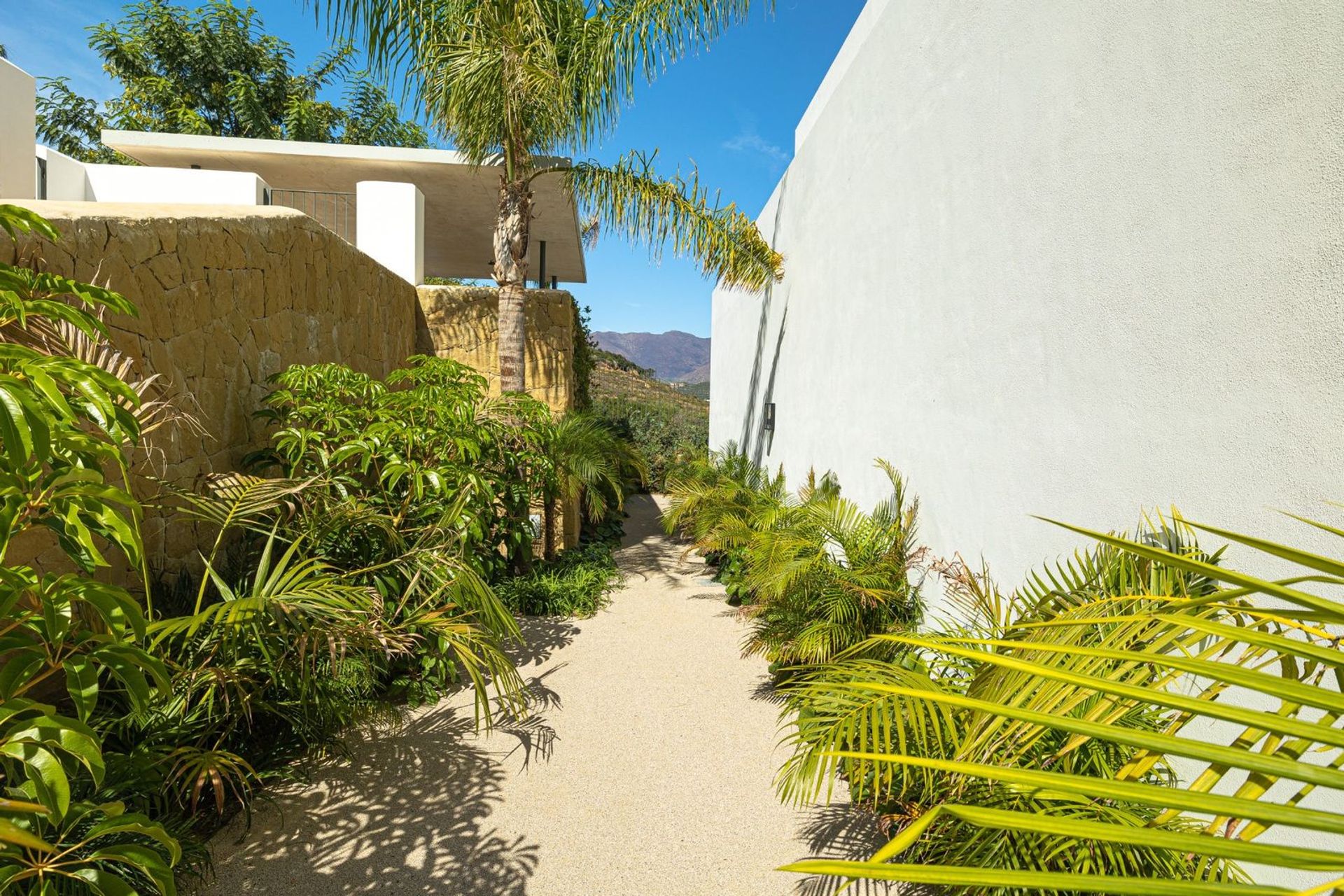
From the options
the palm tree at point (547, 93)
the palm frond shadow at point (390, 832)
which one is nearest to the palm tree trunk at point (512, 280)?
the palm tree at point (547, 93)

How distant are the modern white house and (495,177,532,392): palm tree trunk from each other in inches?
36.2

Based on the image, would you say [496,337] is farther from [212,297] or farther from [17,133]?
[17,133]

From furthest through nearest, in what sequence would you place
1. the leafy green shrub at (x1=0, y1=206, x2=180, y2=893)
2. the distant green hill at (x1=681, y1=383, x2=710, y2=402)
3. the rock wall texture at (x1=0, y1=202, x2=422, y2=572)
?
1. the distant green hill at (x1=681, y1=383, x2=710, y2=402)
2. the rock wall texture at (x1=0, y1=202, x2=422, y2=572)
3. the leafy green shrub at (x1=0, y1=206, x2=180, y2=893)

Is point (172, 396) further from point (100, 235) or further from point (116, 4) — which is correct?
point (116, 4)

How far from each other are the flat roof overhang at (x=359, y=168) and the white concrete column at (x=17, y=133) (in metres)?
1.84

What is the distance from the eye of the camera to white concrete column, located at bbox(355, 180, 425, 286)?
6617 millimetres

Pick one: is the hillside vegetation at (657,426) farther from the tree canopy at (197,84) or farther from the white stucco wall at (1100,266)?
the tree canopy at (197,84)

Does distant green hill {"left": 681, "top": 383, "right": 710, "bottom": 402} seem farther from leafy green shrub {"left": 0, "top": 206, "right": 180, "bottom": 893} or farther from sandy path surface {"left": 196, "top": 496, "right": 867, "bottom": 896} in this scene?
leafy green shrub {"left": 0, "top": 206, "right": 180, "bottom": 893}

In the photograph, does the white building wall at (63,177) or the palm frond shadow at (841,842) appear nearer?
the palm frond shadow at (841,842)

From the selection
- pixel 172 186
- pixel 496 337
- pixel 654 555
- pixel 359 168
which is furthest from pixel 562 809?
pixel 359 168

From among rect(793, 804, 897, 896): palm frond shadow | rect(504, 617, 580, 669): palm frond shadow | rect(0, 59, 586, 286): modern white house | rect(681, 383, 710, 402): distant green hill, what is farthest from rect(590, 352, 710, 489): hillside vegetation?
rect(793, 804, 897, 896): palm frond shadow

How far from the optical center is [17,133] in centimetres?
519

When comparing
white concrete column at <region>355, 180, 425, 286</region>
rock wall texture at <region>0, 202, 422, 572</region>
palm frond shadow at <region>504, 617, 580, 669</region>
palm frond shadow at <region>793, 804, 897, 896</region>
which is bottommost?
palm frond shadow at <region>793, 804, 897, 896</region>

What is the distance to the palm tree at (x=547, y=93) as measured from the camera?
5527mm
